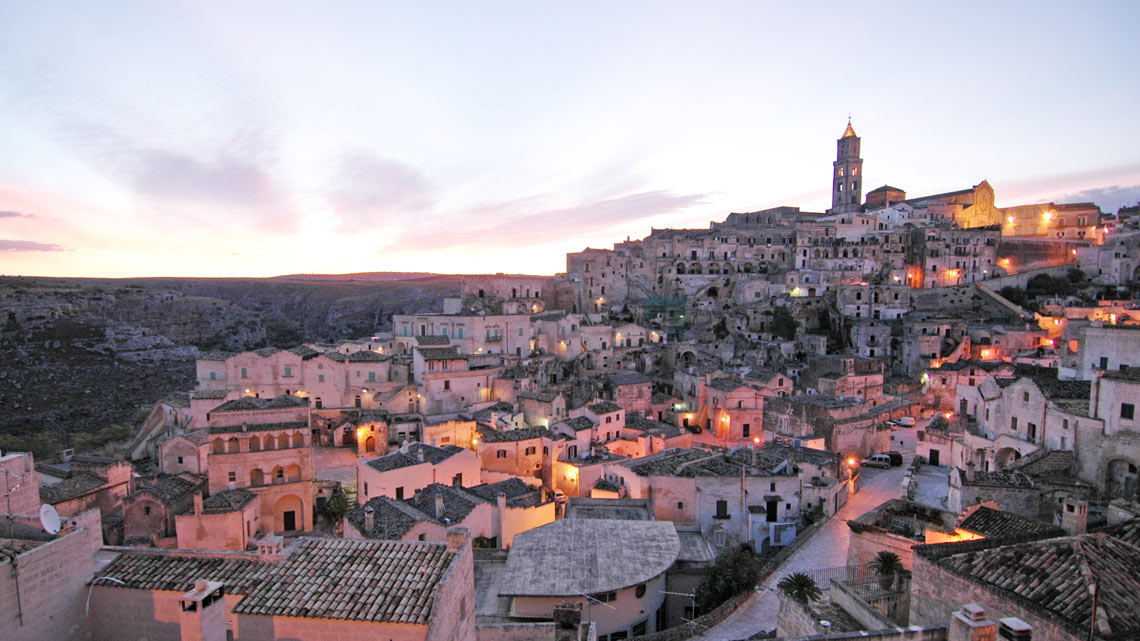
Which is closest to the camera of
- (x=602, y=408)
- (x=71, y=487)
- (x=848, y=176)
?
(x=71, y=487)

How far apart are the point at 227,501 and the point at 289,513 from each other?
3.61m

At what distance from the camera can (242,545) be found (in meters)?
18.7

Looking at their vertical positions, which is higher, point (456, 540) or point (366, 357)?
point (456, 540)

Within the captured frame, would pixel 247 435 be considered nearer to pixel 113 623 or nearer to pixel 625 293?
pixel 113 623

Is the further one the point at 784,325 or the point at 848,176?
the point at 848,176

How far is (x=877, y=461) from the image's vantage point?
28688mm

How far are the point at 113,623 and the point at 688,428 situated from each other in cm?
3168

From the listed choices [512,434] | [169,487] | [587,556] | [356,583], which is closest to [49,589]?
[356,583]

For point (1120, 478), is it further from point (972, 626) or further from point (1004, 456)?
point (972, 626)

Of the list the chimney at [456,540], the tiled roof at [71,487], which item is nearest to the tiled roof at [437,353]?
the tiled roof at [71,487]

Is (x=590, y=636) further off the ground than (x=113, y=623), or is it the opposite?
(x=113, y=623)

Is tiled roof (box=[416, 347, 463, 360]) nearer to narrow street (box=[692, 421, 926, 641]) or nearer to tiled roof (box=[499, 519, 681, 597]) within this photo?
tiled roof (box=[499, 519, 681, 597])

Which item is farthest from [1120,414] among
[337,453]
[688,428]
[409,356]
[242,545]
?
[409,356]

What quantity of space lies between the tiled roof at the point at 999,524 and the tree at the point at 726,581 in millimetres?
5363
